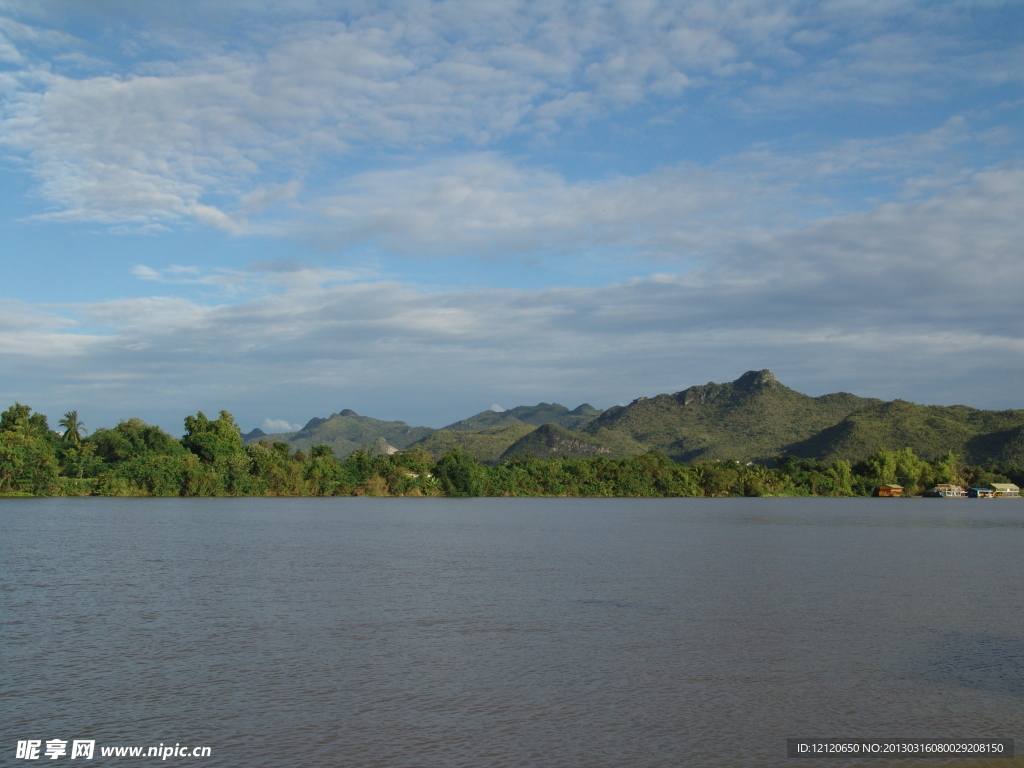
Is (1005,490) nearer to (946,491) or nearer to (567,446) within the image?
(946,491)

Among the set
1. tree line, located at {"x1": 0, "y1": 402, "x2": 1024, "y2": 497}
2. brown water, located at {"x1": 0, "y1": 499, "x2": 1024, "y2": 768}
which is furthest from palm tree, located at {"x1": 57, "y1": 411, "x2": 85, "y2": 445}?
brown water, located at {"x1": 0, "y1": 499, "x2": 1024, "y2": 768}

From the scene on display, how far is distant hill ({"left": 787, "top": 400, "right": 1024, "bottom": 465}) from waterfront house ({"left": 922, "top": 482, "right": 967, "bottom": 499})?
1171 cm

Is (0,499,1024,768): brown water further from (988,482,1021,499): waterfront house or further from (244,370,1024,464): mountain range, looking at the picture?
(988,482,1021,499): waterfront house

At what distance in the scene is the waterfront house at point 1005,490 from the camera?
449ft

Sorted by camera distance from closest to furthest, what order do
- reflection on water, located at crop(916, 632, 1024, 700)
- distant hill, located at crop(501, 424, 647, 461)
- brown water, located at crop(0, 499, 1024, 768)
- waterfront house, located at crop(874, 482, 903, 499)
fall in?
brown water, located at crop(0, 499, 1024, 768) < reflection on water, located at crop(916, 632, 1024, 700) < waterfront house, located at crop(874, 482, 903, 499) < distant hill, located at crop(501, 424, 647, 461)

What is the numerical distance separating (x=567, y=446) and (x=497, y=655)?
17297 cm

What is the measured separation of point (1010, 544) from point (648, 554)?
77.9 feet

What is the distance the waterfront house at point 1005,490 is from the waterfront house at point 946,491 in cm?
500

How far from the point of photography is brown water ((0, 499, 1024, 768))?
10.6m

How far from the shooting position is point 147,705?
1172 cm

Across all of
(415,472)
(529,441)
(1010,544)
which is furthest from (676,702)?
(529,441)

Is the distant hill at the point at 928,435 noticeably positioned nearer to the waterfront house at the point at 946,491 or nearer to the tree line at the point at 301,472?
the waterfront house at the point at 946,491

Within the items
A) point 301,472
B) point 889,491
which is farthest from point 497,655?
point 889,491

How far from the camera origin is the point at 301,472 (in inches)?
3922
